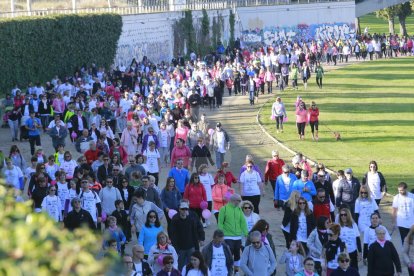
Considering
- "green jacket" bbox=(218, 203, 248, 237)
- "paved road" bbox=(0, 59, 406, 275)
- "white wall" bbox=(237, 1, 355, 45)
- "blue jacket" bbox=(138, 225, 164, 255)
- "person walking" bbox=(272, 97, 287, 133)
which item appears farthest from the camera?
"white wall" bbox=(237, 1, 355, 45)

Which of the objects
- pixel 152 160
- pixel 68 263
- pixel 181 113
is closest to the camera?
pixel 68 263

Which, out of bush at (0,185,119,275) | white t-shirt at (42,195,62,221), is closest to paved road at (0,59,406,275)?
white t-shirt at (42,195,62,221)

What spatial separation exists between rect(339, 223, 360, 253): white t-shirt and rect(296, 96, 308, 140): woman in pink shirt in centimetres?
1808

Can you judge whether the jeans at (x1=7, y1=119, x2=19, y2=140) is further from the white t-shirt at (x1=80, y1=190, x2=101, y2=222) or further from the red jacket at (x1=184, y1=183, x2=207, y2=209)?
the white t-shirt at (x1=80, y1=190, x2=101, y2=222)

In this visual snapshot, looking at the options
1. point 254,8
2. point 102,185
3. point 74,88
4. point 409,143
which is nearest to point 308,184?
point 102,185

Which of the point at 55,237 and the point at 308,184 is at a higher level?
the point at 55,237

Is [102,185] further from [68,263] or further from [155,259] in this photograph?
[68,263]

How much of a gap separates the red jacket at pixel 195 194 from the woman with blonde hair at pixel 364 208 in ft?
8.68

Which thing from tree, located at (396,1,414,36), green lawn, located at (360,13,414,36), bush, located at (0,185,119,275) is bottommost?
bush, located at (0,185,119,275)

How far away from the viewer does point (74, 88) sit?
1419 inches

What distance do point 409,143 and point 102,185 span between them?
1743cm

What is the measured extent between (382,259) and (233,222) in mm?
2295

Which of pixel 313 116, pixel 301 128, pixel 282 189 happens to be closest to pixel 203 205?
pixel 282 189

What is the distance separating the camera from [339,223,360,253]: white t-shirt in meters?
14.1
